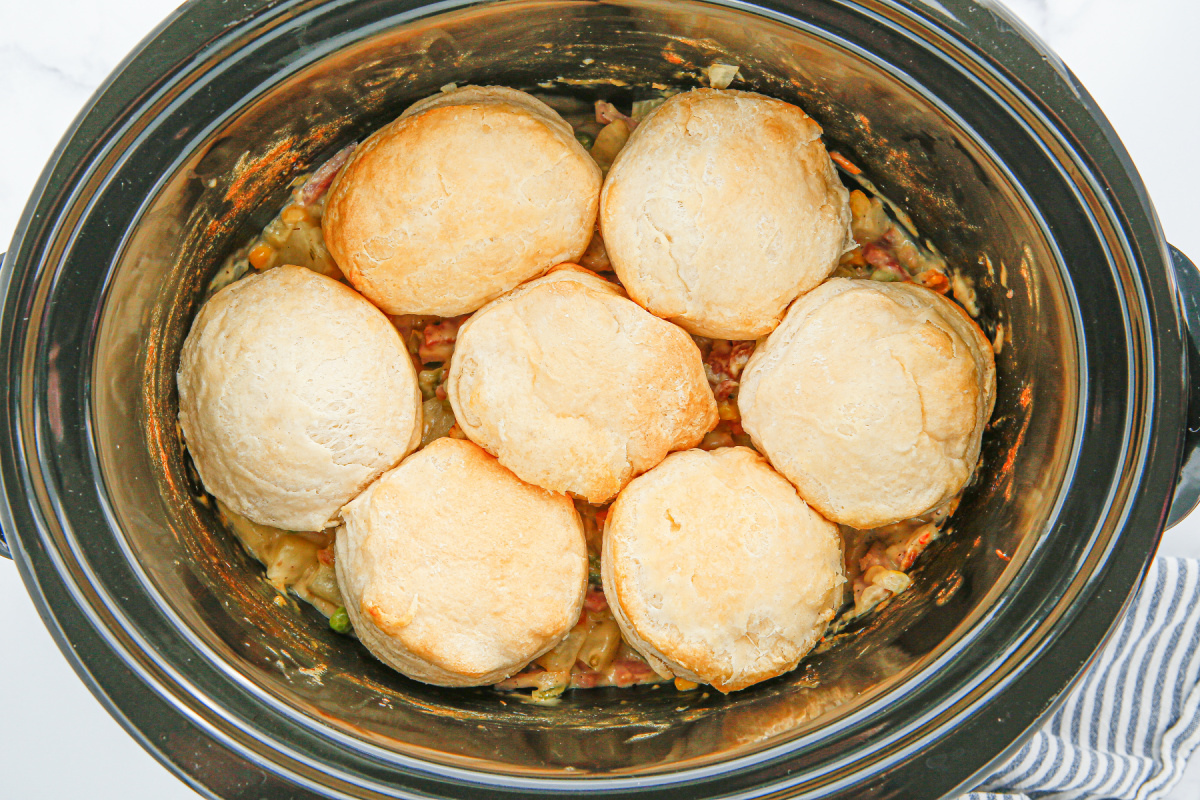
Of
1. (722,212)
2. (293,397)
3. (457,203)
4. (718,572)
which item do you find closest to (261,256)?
(293,397)

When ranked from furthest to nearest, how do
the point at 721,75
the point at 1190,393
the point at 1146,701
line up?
the point at 1146,701 → the point at 721,75 → the point at 1190,393

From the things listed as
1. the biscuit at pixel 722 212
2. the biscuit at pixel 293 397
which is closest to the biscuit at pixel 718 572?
the biscuit at pixel 722 212

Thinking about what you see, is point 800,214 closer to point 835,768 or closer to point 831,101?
point 831,101

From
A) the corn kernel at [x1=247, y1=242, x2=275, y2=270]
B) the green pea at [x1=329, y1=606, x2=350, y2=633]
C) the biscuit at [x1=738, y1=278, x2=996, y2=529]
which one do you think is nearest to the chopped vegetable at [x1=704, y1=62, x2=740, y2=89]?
the biscuit at [x1=738, y1=278, x2=996, y2=529]

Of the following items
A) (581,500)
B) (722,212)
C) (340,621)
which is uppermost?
(722,212)

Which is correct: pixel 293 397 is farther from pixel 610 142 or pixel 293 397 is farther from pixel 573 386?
pixel 610 142

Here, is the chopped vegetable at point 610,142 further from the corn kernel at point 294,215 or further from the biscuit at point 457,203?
the corn kernel at point 294,215

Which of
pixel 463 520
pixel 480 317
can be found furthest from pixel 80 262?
pixel 463 520
